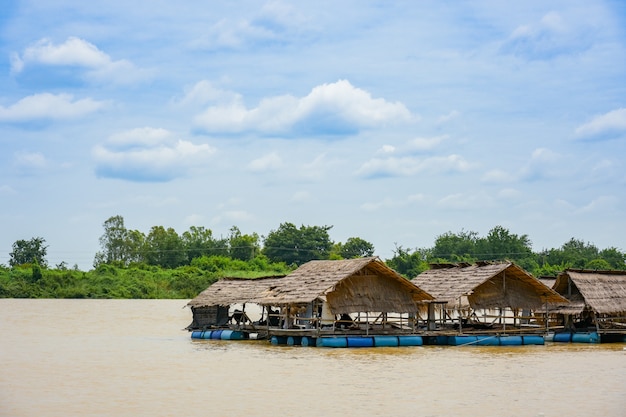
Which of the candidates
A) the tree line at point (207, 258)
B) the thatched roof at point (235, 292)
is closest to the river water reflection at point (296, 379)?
the thatched roof at point (235, 292)

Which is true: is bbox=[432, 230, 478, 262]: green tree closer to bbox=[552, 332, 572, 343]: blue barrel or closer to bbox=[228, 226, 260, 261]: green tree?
bbox=[228, 226, 260, 261]: green tree

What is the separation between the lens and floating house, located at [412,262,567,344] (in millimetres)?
28422

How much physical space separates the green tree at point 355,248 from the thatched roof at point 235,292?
3616 cm

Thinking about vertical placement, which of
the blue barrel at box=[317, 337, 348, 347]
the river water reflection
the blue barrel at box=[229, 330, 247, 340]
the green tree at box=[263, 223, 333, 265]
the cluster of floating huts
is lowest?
the river water reflection

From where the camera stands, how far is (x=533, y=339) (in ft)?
94.2

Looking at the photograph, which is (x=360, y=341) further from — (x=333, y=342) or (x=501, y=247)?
(x=501, y=247)

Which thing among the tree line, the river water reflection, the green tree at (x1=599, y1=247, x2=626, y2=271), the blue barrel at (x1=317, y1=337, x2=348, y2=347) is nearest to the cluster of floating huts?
the blue barrel at (x1=317, y1=337, x2=348, y2=347)

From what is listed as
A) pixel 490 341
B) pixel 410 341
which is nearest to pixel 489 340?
pixel 490 341

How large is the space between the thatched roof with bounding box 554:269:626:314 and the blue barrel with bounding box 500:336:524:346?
295cm

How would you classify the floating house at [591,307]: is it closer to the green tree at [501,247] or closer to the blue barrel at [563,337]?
the blue barrel at [563,337]

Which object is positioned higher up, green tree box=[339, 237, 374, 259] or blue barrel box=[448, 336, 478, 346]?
green tree box=[339, 237, 374, 259]

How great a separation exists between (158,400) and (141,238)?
2358 inches

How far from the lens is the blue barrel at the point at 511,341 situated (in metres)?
28.1

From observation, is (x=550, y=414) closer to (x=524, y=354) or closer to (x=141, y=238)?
(x=524, y=354)
